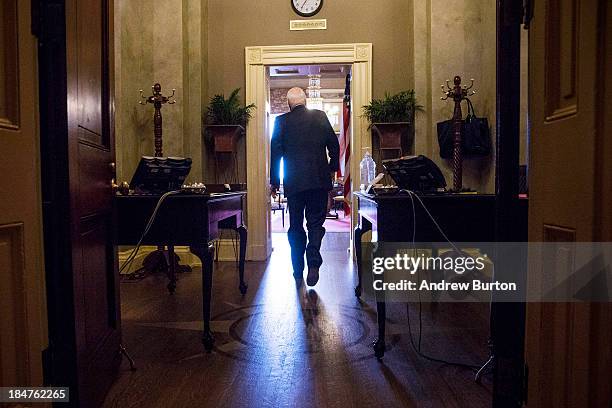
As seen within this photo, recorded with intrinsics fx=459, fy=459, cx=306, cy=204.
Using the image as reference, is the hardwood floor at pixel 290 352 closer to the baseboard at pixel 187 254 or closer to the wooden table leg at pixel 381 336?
the wooden table leg at pixel 381 336

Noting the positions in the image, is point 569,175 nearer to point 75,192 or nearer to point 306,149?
point 75,192

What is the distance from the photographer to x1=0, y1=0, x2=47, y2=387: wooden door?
114cm

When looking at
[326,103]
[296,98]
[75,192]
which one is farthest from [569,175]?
[326,103]

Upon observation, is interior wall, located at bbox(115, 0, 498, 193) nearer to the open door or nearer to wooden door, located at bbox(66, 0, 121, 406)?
wooden door, located at bbox(66, 0, 121, 406)

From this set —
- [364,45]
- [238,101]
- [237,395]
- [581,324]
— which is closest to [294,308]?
[237,395]

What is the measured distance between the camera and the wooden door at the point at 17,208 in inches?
44.9

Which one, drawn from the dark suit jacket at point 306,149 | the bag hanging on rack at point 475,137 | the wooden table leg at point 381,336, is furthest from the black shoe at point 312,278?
the bag hanging on rack at point 475,137

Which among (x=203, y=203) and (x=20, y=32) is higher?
(x=20, y=32)

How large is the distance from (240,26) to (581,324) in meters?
5.26

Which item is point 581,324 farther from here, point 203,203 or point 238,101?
point 238,101

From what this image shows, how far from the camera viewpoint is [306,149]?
399 cm

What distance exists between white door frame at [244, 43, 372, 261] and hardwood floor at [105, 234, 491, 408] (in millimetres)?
1688

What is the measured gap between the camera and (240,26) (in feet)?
18.0

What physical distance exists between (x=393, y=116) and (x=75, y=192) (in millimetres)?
4102
